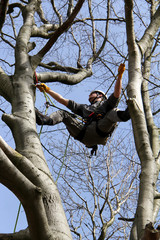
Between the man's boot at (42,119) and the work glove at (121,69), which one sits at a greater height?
the work glove at (121,69)

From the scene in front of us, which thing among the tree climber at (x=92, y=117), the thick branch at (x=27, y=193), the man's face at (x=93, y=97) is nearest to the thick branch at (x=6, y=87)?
the tree climber at (x=92, y=117)

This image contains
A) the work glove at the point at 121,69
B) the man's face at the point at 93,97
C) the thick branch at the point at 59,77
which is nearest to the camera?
the thick branch at the point at 59,77

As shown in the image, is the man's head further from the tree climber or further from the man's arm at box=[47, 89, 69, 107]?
the man's arm at box=[47, 89, 69, 107]

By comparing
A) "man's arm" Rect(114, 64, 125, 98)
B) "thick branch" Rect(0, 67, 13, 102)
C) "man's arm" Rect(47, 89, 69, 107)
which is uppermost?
"man's arm" Rect(47, 89, 69, 107)

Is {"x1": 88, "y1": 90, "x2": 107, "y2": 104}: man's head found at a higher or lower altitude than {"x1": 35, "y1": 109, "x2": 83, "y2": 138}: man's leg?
higher

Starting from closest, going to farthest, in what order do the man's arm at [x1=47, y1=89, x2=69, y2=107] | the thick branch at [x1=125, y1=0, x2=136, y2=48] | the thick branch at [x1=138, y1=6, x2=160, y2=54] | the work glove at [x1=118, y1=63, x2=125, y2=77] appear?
the thick branch at [x1=125, y1=0, x2=136, y2=48] → the thick branch at [x1=138, y1=6, x2=160, y2=54] → the work glove at [x1=118, y1=63, x2=125, y2=77] → the man's arm at [x1=47, y1=89, x2=69, y2=107]

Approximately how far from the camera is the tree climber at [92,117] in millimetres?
3974

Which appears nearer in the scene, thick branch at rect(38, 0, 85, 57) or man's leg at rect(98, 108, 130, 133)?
thick branch at rect(38, 0, 85, 57)

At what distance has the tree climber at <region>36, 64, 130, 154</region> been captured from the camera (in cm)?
397

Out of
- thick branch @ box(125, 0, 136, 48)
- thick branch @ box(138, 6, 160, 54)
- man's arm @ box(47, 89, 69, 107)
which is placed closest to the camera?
thick branch @ box(125, 0, 136, 48)

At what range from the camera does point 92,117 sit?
4.39 metres

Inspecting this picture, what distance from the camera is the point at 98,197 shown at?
6297mm

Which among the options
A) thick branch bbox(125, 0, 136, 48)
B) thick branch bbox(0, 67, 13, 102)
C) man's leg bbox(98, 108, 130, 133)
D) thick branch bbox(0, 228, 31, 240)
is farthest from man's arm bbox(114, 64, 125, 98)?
thick branch bbox(0, 228, 31, 240)

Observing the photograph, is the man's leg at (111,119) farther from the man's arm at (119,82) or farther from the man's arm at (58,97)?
the man's arm at (58,97)
